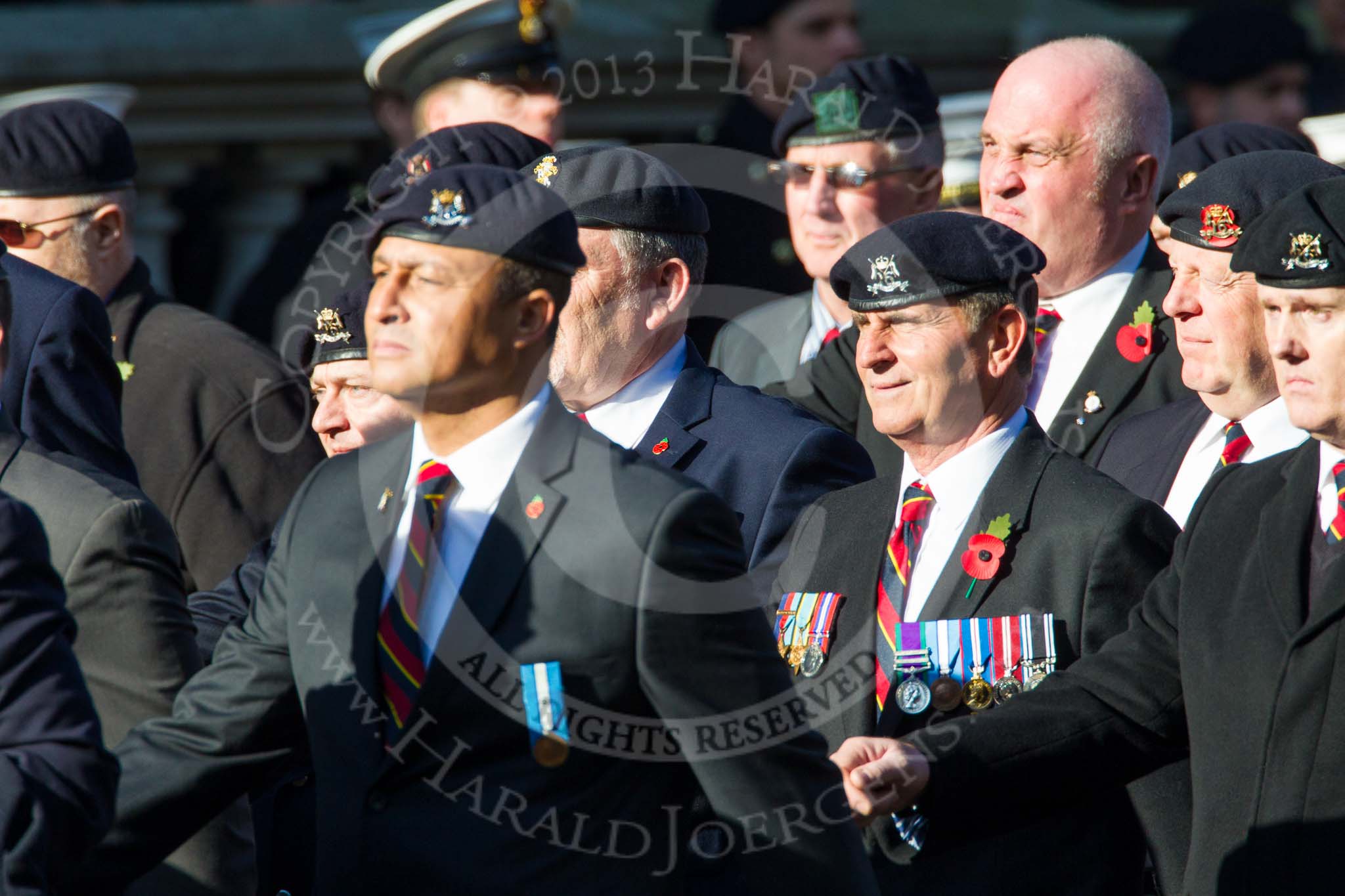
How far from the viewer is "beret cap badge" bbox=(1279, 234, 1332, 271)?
3.55 meters

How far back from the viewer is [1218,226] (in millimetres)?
4590

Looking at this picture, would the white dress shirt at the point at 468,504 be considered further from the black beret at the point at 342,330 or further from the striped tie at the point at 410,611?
the black beret at the point at 342,330

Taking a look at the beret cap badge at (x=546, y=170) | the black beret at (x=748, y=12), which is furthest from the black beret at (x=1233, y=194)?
the black beret at (x=748, y=12)

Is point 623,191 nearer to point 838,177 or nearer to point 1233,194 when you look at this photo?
point 1233,194

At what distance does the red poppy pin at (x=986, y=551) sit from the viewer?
4.00 metres

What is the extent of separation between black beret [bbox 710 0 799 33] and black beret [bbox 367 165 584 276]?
4.47 meters

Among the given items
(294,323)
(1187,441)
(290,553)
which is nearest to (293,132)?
(294,323)

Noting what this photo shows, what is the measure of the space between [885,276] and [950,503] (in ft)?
1.55

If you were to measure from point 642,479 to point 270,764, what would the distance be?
77 centimetres

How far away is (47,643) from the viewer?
312cm

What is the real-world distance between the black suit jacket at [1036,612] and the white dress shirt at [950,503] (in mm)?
23

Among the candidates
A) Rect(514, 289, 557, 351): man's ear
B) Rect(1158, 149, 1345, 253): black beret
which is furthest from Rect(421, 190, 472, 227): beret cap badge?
Rect(1158, 149, 1345, 253): black beret

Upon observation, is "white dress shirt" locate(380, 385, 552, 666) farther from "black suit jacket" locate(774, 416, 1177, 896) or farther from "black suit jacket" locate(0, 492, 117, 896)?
"black suit jacket" locate(774, 416, 1177, 896)

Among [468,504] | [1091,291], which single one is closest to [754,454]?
[1091,291]
